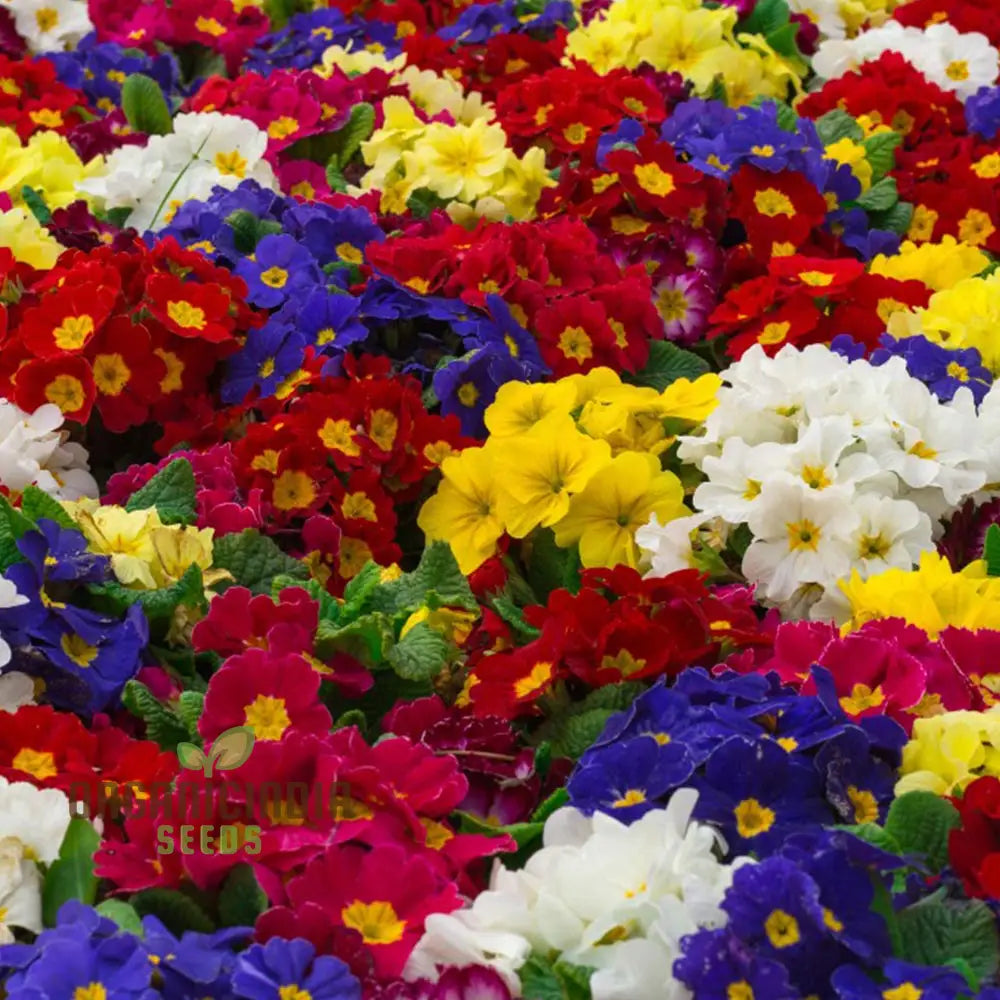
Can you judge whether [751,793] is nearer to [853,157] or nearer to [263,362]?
[263,362]

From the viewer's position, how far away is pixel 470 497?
96.3 inches

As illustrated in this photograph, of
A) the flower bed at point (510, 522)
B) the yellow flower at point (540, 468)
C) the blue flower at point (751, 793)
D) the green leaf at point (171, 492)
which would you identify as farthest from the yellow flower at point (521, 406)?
the blue flower at point (751, 793)

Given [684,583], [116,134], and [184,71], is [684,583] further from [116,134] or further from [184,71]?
[184,71]

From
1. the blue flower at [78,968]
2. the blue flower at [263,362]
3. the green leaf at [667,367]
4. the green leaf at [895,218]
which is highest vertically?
the blue flower at [78,968]

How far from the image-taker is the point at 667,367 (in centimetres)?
296

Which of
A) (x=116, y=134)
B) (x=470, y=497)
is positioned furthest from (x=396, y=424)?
(x=116, y=134)

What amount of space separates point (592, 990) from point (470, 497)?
1.08m

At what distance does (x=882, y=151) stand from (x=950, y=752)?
2095mm

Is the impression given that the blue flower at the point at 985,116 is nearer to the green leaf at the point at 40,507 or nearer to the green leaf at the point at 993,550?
the green leaf at the point at 993,550

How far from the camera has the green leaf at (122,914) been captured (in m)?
1.55

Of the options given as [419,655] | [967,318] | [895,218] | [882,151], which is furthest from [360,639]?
[882,151]

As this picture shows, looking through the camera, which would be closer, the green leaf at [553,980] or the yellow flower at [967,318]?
the green leaf at [553,980]

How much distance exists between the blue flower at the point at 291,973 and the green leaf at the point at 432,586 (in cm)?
77

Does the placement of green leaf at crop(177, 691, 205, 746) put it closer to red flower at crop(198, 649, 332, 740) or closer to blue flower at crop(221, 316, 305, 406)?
red flower at crop(198, 649, 332, 740)
